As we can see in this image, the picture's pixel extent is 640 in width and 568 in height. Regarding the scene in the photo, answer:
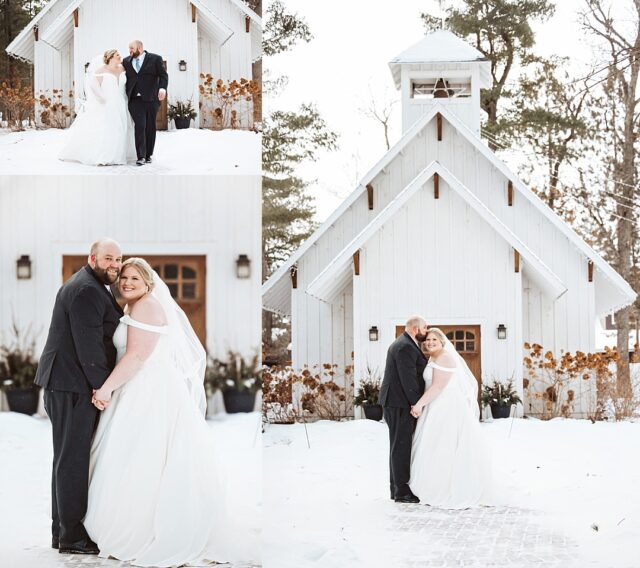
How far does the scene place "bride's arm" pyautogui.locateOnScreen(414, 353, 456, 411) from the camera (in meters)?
3.70

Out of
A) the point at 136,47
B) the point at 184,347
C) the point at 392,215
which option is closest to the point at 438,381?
the point at 392,215

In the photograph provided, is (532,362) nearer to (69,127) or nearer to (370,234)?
(370,234)

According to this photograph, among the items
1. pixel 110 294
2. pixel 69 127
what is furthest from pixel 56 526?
pixel 69 127

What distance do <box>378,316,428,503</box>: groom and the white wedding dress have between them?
1.38 m

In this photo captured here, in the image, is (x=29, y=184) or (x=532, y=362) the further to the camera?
(x=532, y=362)

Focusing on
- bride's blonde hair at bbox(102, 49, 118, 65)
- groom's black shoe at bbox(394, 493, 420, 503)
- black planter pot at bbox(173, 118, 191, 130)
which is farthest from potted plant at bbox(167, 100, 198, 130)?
groom's black shoe at bbox(394, 493, 420, 503)

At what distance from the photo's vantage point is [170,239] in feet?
9.57

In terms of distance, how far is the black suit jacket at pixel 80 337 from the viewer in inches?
106

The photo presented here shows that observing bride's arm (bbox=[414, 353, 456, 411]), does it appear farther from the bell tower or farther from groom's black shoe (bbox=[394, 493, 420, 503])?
the bell tower

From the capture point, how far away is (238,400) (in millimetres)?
2943

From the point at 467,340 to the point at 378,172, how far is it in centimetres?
79

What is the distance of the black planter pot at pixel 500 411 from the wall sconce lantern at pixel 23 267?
193cm

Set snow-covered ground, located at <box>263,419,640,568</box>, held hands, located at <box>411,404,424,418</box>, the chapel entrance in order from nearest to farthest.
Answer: snow-covered ground, located at <box>263,419,640,568</box>, the chapel entrance, held hands, located at <box>411,404,424,418</box>

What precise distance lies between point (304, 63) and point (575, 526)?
7.32ft
